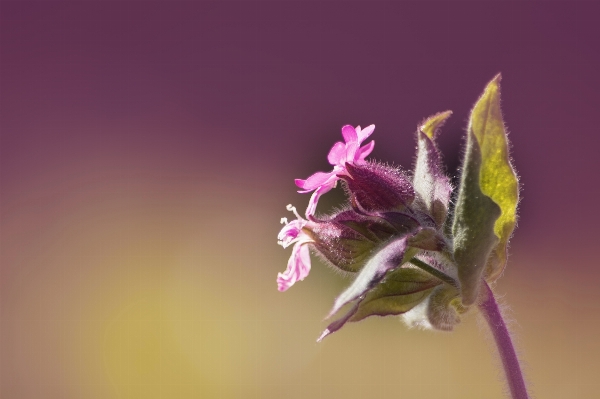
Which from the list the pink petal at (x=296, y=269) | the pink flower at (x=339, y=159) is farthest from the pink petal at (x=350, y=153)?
the pink petal at (x=296, y=269)

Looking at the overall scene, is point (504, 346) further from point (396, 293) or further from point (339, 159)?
point (339, 159)

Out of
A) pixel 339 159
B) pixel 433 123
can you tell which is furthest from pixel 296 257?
pixel 433 123

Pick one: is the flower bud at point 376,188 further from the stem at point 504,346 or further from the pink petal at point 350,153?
the stem at point 504,346

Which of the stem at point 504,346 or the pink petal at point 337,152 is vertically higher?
the pink petal at point 337,152

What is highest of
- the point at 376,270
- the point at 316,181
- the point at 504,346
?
the point at 316,181

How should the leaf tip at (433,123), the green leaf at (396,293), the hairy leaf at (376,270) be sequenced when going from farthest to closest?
the leaf tip at (433,123) → the green leaf at (396,293) → the hairy leaf at (376,270)

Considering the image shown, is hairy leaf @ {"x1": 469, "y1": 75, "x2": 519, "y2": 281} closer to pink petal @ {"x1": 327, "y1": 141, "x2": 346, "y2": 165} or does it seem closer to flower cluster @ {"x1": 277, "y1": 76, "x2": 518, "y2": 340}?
flower cluster @ {"x1": 277, "y1": 76, "x2": 518, "y2": 340}
